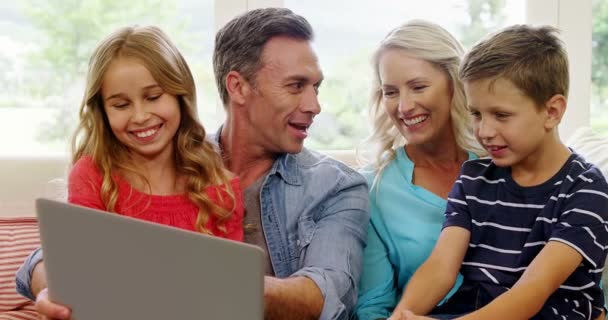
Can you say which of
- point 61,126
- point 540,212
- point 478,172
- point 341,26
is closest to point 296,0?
point 341,26

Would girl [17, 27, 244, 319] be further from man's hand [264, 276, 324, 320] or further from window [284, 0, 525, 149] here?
window [284, 0, 525, 149]

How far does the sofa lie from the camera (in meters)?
2.01

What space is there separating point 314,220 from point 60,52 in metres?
1.50

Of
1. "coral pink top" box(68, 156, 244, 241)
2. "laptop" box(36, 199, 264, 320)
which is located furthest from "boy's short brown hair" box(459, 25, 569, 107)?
"laptop" box(36, 199, 264, 320)

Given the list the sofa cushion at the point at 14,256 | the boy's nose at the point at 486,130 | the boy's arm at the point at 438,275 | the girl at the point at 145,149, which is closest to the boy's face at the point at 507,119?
the boy's nose at the point at 486,130

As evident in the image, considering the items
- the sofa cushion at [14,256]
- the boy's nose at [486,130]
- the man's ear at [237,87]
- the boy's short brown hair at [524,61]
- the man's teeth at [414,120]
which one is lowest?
the sofa cushion at [14,256]

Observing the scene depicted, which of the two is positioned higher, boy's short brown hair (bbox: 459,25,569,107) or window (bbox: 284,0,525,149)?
boy's short brown hair (bbox: 459,25,569,107)

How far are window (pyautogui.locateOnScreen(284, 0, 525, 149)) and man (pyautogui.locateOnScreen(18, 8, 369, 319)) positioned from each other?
104cm

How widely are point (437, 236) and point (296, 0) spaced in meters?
1.28

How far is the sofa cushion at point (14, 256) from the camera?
2.01 m

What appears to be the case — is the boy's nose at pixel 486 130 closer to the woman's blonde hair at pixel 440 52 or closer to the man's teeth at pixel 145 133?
the woman's blonde hair at pixel 440 52

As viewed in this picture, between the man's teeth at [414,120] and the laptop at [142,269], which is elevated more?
the laptop at [142,269]

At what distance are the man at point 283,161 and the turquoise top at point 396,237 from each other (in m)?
0.13

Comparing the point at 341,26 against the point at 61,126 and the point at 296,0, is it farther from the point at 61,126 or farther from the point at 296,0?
the point at 61,126
